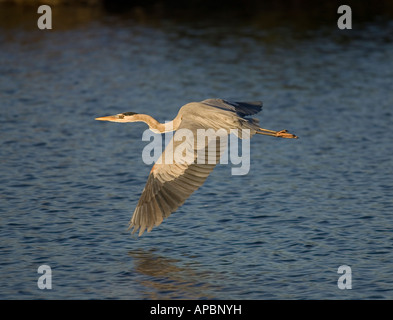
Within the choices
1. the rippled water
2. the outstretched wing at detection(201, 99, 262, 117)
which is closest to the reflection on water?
the rippled water

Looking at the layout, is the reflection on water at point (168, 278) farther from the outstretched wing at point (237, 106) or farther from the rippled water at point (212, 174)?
the outstretched wing at point (237, 106)

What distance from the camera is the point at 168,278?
9.64 metres

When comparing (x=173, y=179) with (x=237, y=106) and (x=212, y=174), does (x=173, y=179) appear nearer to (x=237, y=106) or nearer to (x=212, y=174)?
(x=237, y=106)

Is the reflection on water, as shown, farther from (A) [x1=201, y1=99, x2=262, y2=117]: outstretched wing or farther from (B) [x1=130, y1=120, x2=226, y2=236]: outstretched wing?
(A) [x1=201, y1=99, x2=262, y2=117]: outstretched wing

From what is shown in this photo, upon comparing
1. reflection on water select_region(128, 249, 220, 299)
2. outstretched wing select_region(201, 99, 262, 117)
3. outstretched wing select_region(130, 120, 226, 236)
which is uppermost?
outstretched wing select_region(201, 99, 262, 117)

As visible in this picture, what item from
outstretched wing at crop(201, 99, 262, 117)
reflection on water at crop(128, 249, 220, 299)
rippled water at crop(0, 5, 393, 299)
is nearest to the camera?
reflection on water at crop(128, 249, 220, 299)

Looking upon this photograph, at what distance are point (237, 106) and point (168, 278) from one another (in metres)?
2.97

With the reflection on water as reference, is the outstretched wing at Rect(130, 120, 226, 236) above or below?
above

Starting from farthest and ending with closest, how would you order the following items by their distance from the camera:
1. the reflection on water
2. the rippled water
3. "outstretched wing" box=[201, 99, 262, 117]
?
"outstretched wing" box=[201, 99, 262, 117] < the rippled water < the reflection on water

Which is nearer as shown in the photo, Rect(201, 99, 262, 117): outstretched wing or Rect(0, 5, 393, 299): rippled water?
Rect(0, 5, 393, 299): rippled water

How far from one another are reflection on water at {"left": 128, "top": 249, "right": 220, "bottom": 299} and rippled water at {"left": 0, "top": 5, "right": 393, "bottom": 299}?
24 millimetres

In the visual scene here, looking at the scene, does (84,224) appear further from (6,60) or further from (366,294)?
(6,60)

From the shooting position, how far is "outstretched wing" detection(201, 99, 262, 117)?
11102 millimetres

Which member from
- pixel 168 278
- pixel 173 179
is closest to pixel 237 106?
pixel 173 179
